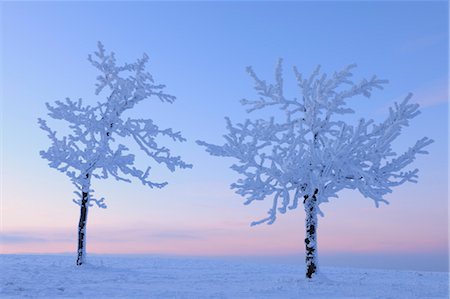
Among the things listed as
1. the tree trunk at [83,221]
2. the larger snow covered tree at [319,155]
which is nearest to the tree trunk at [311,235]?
the larger snow covered tree at [319,155]

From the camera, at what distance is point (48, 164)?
65.0ft

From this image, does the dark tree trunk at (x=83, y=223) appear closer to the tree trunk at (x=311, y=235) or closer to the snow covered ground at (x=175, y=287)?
the snow covered ground at (x=175, y=287)

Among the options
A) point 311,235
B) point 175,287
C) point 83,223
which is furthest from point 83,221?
point 311,235

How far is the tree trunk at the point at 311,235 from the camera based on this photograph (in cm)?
1617

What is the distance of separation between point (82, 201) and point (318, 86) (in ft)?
36.2

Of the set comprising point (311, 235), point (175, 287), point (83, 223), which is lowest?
point (175, 287)

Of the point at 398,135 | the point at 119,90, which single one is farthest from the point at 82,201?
the point at 398,135

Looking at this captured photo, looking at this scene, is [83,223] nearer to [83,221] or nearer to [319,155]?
[83,221]

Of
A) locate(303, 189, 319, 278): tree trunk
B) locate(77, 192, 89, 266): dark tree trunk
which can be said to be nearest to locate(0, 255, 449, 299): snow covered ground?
locate(303, 189, 319, 278): tree trunk

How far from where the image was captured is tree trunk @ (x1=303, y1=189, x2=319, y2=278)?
1617 cm

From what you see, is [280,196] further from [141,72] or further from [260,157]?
[141,72]

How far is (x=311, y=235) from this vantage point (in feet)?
53.7

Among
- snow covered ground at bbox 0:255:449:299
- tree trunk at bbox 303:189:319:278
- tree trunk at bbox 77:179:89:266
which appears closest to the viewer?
snow covered ground at bbox 0:255:449:299

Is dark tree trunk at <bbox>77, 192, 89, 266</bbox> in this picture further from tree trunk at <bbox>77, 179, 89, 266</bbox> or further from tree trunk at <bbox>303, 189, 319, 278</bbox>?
tree trunk at <bbox>303, 189, 319, 278</bbox>
